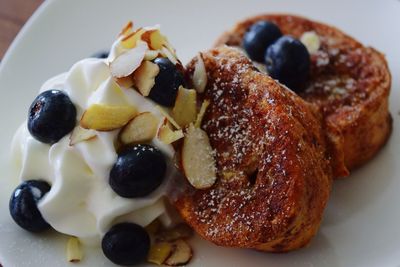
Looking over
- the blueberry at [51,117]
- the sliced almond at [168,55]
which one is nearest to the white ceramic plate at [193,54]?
the blueberry at [51,117]

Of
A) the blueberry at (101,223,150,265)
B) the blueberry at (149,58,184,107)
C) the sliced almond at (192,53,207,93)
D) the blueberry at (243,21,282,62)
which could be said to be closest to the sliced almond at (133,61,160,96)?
the blueberry at (149,58,184,107)

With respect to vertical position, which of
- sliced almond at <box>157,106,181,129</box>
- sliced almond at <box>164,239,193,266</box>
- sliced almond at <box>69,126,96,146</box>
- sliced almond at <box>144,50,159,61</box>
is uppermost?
sliced almond at <box>144,50,159,61</box>

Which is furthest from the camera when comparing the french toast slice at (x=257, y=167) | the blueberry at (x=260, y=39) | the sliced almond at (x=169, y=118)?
the blueberry at (x=260, y=39)

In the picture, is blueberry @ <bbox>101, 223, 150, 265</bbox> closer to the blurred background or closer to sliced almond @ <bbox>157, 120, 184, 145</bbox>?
sliced almond @ <bbox>157, 120, 184, 145</bbox>

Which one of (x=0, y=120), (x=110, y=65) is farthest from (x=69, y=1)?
(x=110, y=65)

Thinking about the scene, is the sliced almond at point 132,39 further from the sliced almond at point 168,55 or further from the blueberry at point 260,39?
the blueberry at point 260,39

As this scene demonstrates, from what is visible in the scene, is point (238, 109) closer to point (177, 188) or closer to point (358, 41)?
point (177, 188)
